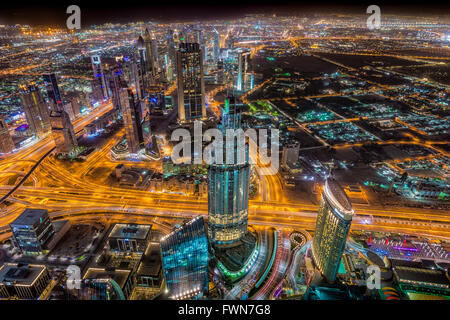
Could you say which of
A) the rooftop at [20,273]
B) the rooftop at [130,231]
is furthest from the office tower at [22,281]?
the rooftop at [130,231]

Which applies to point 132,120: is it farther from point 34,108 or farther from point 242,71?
point 242,71

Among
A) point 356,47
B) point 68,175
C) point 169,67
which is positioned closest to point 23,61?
point 169,67

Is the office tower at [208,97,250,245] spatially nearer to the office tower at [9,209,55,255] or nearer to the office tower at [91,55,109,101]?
the office tower at [9,209,55,255]

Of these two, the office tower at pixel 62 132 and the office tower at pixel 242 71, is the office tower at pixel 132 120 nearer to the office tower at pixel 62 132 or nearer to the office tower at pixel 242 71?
the office tower at pixel 62 132

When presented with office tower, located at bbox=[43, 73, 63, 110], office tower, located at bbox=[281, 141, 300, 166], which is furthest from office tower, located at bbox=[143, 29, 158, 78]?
office tower, located at bbox=[281, 141, 300, 166]

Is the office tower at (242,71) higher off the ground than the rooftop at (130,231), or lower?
higher
